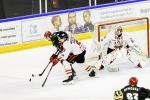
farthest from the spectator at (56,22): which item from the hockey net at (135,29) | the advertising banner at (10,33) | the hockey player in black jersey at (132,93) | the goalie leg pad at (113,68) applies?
the hockey player in black jersey at (132,93)

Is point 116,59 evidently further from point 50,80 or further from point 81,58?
point 50,80

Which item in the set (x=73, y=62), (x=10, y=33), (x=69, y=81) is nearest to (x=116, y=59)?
(x=73, y=62)

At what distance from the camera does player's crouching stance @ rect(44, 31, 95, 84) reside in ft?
28.6

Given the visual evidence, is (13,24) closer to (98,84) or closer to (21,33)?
(21,33)

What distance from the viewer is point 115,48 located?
946 cm

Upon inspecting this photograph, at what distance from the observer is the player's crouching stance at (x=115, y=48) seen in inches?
370

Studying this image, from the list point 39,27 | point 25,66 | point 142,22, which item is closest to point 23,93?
point 25,66

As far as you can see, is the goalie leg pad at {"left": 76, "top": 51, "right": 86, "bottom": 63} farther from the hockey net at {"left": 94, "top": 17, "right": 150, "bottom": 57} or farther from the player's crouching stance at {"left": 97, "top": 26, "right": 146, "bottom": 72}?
the hockey net at {"left": 94, "top": 17, "right": 150, "bottom": 57}

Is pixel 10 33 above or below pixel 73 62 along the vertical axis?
above

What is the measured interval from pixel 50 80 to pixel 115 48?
1.13 metres

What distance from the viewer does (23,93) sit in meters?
8.43

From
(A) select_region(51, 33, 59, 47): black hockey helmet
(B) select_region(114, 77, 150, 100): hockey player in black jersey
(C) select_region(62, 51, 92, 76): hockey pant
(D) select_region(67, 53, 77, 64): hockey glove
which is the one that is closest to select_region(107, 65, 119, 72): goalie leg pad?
(C) select_region(62, 51, 92, 76): hockey pant

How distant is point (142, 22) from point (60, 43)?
206 cm

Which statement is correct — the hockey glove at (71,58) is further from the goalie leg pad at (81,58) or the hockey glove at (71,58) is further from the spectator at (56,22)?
the spectator at (56,22)
